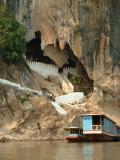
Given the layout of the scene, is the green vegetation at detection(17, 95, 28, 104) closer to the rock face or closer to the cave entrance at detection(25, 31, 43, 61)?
the rock face

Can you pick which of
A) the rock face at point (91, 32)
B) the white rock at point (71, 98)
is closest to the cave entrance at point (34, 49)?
the rock face at point (91, 32)

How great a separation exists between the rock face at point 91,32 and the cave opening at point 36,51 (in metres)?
1.22

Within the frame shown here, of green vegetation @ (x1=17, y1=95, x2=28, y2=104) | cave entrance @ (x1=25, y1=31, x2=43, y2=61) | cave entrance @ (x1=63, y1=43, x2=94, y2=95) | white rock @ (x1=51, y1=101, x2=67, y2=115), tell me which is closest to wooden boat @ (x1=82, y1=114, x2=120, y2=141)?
white rock @ (x1=51, y1=101, x2=67, y2=115)

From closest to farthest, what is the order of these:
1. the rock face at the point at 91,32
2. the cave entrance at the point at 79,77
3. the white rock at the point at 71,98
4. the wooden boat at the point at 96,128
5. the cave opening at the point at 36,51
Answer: the wooden boat at the point at 96,128, the white rock at the point at 71,98, the rock face at the point at 91,32, the cave entrance at the point at 79,77, the cave opening at the point at 36,51

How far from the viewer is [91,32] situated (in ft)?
142

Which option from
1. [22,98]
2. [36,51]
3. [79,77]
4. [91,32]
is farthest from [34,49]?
[22,98]

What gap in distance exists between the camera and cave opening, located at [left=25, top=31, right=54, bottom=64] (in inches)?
1784

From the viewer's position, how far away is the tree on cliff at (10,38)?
4000cm

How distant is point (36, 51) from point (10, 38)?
6.45 m

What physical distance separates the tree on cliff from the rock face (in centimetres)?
316

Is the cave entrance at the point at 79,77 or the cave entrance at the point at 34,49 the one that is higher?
the cave entrance at the point at 34,49

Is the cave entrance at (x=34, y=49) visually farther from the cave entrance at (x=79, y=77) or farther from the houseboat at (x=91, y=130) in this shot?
the houseboat at (x=91, y=130)

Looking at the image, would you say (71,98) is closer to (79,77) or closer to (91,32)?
(79,77)

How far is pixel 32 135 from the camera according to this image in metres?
35.9
